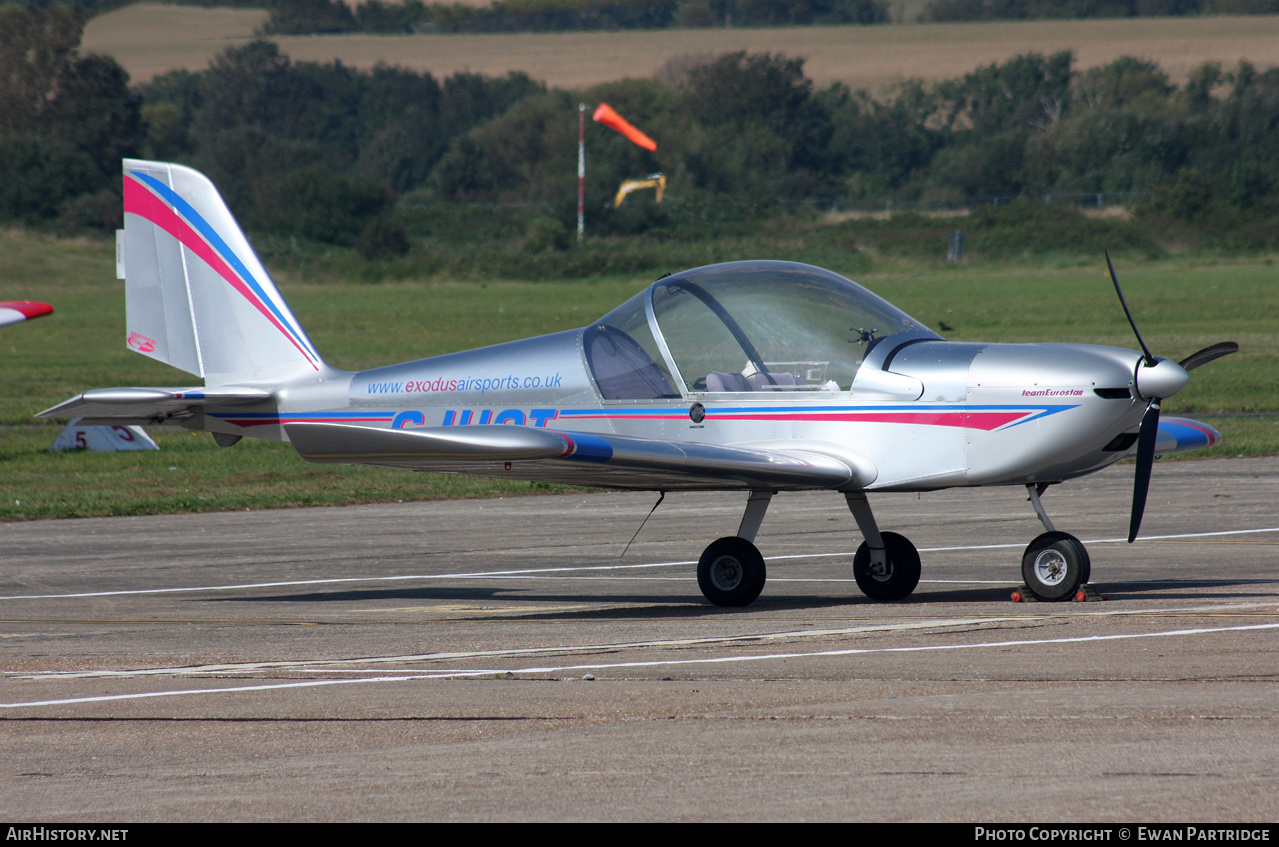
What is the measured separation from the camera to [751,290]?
9.86m

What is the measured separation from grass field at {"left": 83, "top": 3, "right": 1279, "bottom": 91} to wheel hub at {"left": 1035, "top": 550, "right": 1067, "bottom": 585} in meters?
88.6

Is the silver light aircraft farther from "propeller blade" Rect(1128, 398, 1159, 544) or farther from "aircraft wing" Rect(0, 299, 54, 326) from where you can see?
"aircraft wing" Rect(0, 299, 54, 326)

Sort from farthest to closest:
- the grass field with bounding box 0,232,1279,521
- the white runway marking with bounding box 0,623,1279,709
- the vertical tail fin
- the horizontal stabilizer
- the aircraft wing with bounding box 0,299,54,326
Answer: the grass field with bounding box 0,232,1279,521, the aircraft wing with bounding box 0,299,54,326, the vertical tail fin, the horizontal stabilizer, the white runway marking with bounding box 0,623,1279,709

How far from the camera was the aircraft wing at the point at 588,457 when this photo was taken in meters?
8.84

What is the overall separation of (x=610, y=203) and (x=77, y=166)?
28559 mm

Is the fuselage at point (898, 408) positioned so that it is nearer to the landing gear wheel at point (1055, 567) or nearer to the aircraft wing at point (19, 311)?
the landing gear wheel at point (1055, 567)

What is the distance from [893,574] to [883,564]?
95 mm

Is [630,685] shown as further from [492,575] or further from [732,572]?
[492,575]

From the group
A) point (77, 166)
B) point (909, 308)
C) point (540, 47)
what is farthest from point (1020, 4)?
point (909, 308)

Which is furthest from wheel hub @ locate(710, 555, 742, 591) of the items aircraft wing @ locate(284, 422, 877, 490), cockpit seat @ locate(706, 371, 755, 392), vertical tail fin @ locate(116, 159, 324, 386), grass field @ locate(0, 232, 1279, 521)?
grass field @ locate(0, 232, 1279, 521)

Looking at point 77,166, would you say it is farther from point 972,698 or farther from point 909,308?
point 972,698

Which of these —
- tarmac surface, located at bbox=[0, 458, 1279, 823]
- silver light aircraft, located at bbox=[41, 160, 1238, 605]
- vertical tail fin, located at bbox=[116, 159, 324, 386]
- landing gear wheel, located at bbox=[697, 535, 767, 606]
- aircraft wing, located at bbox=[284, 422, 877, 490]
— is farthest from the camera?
vertical tail fin, located at bbox=[116, 159, 324, 386]

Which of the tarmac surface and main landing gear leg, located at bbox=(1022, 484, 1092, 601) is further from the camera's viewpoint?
main landing gear leg, located at bbox=(1022, 484, 1092, 601)

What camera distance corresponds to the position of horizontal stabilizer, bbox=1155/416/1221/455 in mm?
10469
